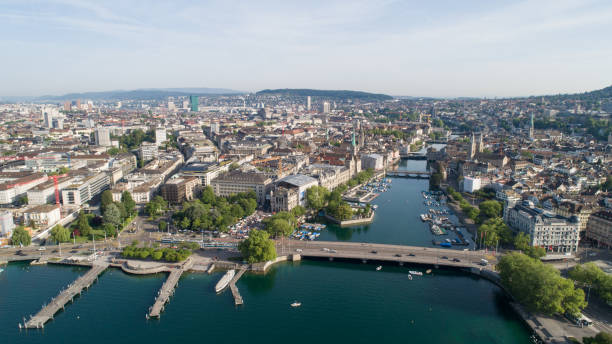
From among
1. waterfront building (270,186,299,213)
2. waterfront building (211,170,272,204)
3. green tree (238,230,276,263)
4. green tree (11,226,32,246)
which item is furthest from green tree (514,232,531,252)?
green tree (11,226,32,246)

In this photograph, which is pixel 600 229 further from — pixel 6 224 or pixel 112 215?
pixel 6 224

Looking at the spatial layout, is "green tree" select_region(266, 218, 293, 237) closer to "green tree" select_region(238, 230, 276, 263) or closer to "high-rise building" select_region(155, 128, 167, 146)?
"green tree" select_region(238, 230, 276, 263)

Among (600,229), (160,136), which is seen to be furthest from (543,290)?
(160,136)

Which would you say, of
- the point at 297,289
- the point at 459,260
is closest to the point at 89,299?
the point at 297,289

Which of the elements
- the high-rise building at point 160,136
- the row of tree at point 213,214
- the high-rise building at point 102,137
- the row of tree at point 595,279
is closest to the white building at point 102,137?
the high-rise building at point 102,137

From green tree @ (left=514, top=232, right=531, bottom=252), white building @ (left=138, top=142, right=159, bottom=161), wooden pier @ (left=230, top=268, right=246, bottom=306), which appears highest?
white building @ (left=138, top=142, right=159, bottom=161)

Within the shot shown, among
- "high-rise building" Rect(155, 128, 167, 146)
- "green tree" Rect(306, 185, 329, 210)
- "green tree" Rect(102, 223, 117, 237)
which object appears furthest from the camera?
"high-rise building" Rect(155, 128, 167, 146)
